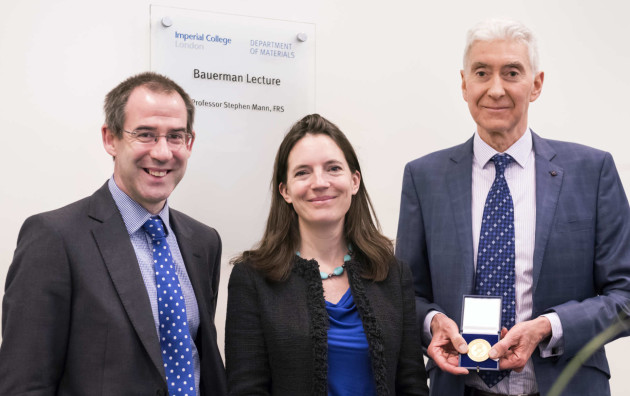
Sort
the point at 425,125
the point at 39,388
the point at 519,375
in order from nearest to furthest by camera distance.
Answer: the point at 39,388 < the point at 519,375 < the point at 425,125

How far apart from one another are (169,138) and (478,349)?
42.1 inches

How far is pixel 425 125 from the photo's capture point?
3221mm

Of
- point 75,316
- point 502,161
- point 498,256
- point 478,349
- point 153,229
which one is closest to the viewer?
point 75,316

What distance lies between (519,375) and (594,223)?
1.73 feet

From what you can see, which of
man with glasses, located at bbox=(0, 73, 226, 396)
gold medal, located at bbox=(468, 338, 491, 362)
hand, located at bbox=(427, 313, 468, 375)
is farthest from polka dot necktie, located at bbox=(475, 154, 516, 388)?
man with glasses, located at bbox=(0, 73, 226, 396)

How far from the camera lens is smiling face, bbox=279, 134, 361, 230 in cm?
198

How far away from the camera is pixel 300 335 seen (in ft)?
6.09

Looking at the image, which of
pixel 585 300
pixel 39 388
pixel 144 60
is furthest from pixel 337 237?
pixel 144 60

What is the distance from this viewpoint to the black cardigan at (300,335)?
185cm

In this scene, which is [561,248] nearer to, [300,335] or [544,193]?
[544,193]

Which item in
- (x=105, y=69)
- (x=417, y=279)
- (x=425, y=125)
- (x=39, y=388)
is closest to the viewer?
(x=39, y=388)

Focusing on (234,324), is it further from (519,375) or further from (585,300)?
(585,300)

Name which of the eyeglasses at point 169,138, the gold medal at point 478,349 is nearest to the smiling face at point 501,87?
the gold medal at point 478,349

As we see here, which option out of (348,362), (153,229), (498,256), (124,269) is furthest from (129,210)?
(498,256)
